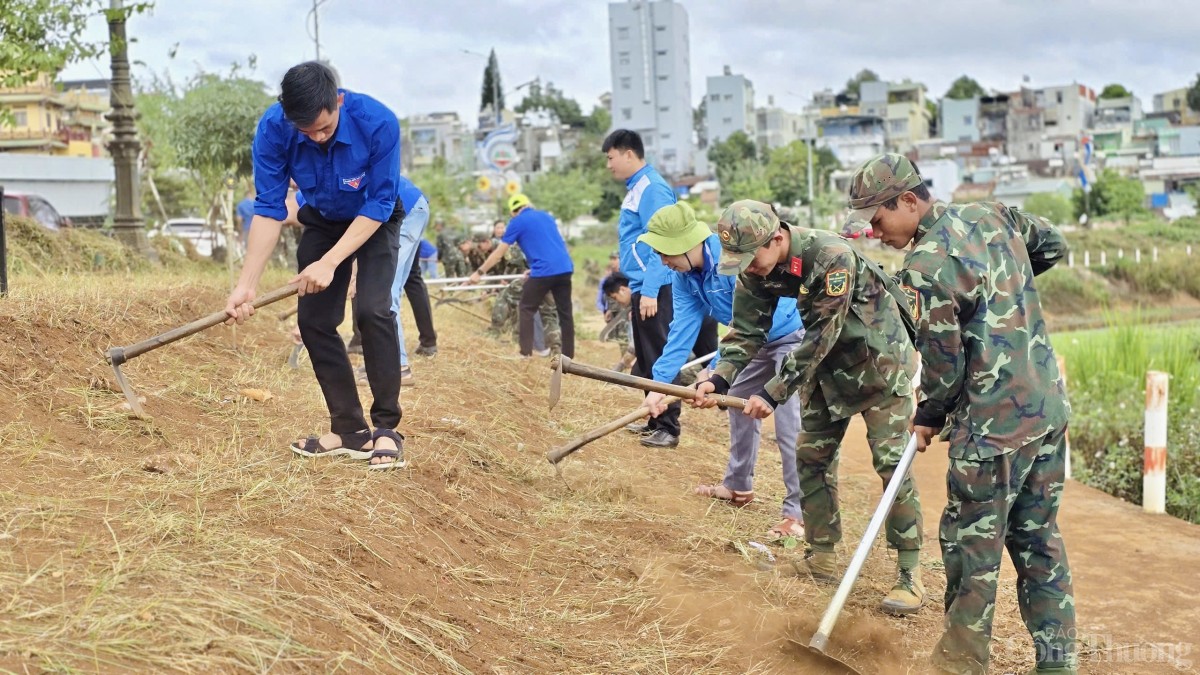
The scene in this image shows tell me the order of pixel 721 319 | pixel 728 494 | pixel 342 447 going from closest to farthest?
pixel 342 447 → pixel 721 319 → pixel 728 494

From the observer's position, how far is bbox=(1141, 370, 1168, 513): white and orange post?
8.42 m

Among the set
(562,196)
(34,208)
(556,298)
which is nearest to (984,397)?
(556,298)

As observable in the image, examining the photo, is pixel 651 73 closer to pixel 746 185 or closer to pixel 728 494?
pixel 746 185

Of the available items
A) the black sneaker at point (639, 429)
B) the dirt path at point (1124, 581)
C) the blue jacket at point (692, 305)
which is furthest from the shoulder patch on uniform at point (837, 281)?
the black sneaker at point (639, 429)

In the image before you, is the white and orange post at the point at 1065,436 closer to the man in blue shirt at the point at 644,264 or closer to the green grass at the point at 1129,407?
the green grass at the point at 1129,407

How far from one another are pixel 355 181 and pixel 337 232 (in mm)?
350

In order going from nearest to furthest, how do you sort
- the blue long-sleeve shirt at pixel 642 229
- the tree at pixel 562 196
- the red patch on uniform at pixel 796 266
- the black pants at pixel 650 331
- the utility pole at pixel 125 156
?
1. the red patch on uniform at pixel 796 266
2. the blue long-sleeve shirt at pixel 642 229
3. the black pants at pixel 650 331
4. the utility pole at pixel 125 156
5. the tree at pixel 562 196

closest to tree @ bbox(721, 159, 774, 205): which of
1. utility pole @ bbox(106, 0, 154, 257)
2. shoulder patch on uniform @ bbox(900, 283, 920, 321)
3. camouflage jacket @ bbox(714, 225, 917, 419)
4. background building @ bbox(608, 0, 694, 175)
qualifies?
background building @ bbox(608, 0, 694, 175)

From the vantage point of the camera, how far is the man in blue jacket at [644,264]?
818 cm

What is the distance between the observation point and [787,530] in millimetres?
6371

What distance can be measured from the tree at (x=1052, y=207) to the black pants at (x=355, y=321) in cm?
5629

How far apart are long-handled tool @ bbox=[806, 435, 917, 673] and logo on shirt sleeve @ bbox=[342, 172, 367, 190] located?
8.29ft

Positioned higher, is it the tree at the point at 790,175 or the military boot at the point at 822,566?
the tree at the point at 790,175

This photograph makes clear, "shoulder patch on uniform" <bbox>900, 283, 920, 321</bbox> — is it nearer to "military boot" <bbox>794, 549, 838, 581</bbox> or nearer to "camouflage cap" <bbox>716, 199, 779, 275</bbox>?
"camouflage cap" <bbox>716, 199, 779, 275</bbox>
